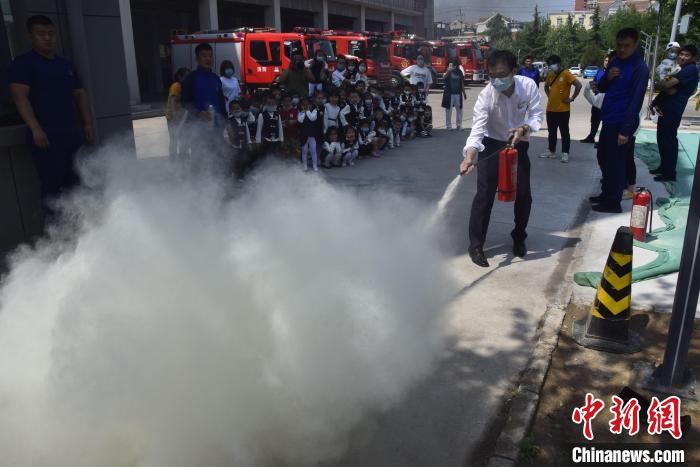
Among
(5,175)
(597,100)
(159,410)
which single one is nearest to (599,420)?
(159,410)

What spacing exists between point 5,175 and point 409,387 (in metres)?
3.89

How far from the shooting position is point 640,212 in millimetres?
5281

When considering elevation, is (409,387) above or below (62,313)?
below

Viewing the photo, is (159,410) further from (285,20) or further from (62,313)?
(285,20)

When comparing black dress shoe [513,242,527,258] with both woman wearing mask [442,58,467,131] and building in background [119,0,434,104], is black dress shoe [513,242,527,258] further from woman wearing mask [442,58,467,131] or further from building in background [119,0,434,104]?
building in background [119,0,434,104]

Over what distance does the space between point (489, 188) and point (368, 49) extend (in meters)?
19.1

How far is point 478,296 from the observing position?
14.3ft

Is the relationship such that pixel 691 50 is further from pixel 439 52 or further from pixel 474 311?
pixel 439 52

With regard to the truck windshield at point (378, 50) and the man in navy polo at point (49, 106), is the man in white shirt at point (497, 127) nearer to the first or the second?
the man in navy polo at point (49, 106)

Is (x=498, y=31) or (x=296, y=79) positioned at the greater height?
(x=498, y=31)

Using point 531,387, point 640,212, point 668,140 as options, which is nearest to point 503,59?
point 640,212

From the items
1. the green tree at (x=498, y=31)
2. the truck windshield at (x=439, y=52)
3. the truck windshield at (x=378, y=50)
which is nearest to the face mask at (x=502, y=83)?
the truck windshield at (x=378, y=50)

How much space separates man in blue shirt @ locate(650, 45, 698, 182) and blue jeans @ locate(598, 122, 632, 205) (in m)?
1.63

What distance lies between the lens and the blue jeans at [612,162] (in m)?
6.11
